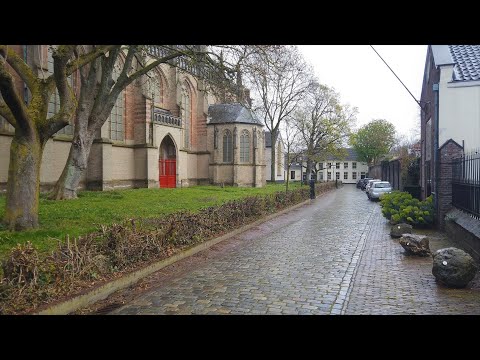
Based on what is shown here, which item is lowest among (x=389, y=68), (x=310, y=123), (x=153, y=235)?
(x=153, y=235)

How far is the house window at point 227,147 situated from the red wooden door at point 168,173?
23.0 ft

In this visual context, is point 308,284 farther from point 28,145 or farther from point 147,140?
point 147,140

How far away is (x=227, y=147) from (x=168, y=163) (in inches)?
312

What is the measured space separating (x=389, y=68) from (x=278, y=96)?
26.8 meters

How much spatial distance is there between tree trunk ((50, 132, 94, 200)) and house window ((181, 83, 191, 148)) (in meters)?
20.9

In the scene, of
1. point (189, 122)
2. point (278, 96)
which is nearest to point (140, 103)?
point (189, 122)

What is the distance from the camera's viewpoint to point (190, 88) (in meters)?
39.3

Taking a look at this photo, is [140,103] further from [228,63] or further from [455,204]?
[455,204]

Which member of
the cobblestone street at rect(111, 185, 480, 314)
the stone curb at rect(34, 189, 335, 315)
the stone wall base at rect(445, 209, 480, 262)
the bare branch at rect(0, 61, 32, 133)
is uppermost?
the bare branch at rect(0, 61, 32, 133)

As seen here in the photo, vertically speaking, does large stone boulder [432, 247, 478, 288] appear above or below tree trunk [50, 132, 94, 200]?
below

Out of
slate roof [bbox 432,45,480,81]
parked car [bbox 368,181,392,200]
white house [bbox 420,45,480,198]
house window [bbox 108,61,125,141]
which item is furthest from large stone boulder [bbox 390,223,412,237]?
house window [bbox 108,61,125,141]

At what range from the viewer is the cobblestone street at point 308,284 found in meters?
5.85

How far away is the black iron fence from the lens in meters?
10.2

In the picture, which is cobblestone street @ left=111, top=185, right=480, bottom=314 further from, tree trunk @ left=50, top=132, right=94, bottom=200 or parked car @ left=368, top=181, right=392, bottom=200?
parked car @ left=368, top=181, right=392, bottom=200
